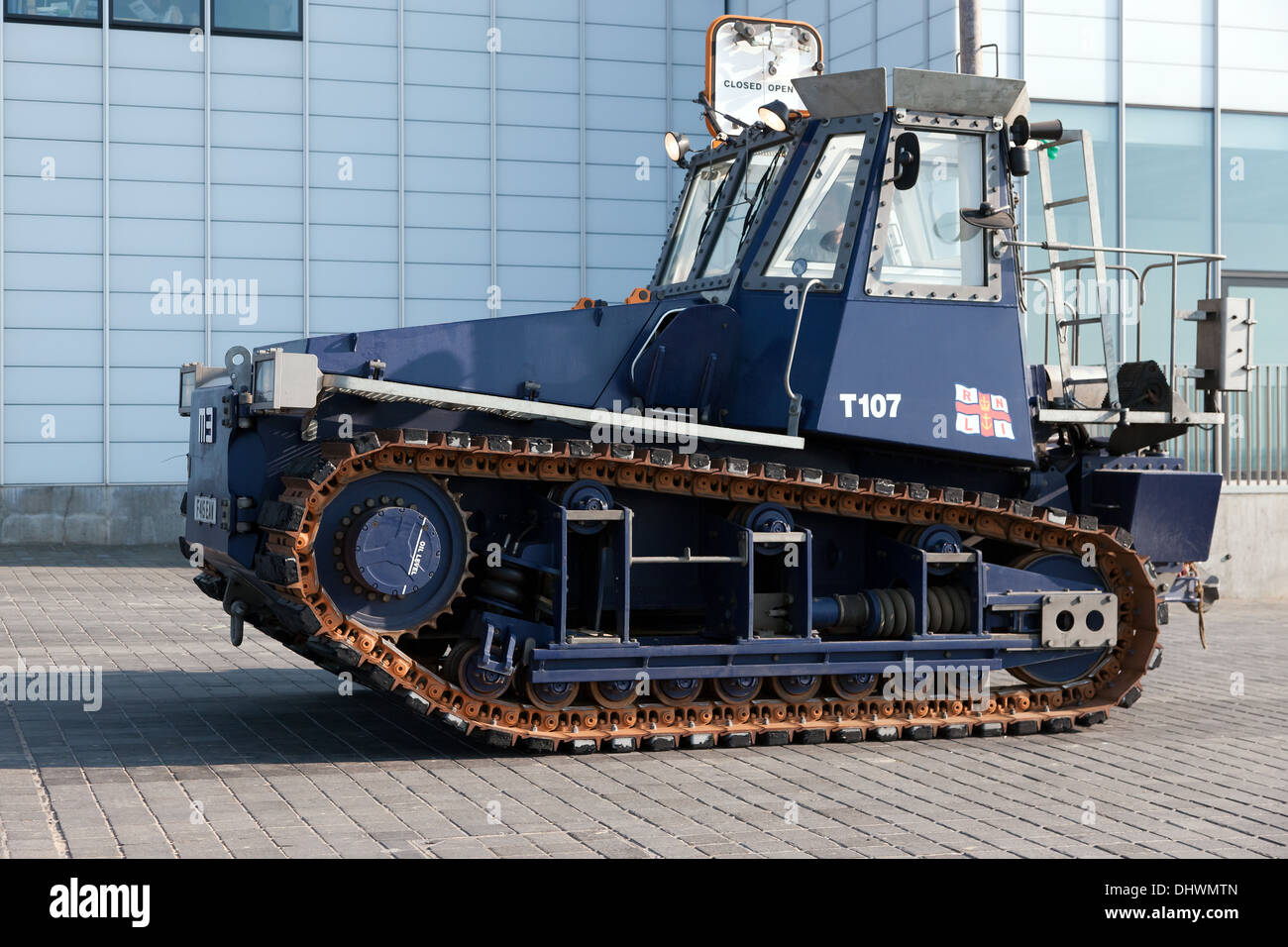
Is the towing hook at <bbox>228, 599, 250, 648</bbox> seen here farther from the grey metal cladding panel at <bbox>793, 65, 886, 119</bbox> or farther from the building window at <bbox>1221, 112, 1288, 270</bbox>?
the building window at <bbox>1221, 112, 1288, 270</bbox>

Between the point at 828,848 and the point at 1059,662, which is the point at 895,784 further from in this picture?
the point at 1059,662

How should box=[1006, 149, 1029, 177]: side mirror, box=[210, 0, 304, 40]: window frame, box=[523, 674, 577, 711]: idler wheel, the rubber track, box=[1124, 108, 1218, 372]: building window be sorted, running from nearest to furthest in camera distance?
the rubber track
box=[523, 674, 577, 711]: idler wheel
box=[1006, 149, 1029, 177]: side mirror
box=[1124, 108, 1218, 372]: building window
box=[210, 0, 304, 40]: window frame

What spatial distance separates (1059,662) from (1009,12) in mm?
11014

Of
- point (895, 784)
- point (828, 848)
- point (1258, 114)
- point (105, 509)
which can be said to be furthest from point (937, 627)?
point (105, 509)

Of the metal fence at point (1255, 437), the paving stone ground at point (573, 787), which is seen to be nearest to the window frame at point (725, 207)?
the paving stone ground at point (573, 787)

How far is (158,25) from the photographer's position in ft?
73.4

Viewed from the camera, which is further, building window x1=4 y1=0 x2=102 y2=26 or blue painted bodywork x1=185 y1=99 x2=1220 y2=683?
building window x1=4 y1=0 x2=102 y2=26

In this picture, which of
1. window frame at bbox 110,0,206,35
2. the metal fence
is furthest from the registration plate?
window frame at bbox 110,0,206,35

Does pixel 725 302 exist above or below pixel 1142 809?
above

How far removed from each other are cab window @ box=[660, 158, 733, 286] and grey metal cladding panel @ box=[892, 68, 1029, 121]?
57.2 inches

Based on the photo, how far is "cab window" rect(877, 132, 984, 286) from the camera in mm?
9250

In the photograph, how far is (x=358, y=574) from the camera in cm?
805

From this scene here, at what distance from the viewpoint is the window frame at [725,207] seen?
376 inches

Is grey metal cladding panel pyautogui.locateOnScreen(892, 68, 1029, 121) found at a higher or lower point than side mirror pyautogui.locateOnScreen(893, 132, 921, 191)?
higher
